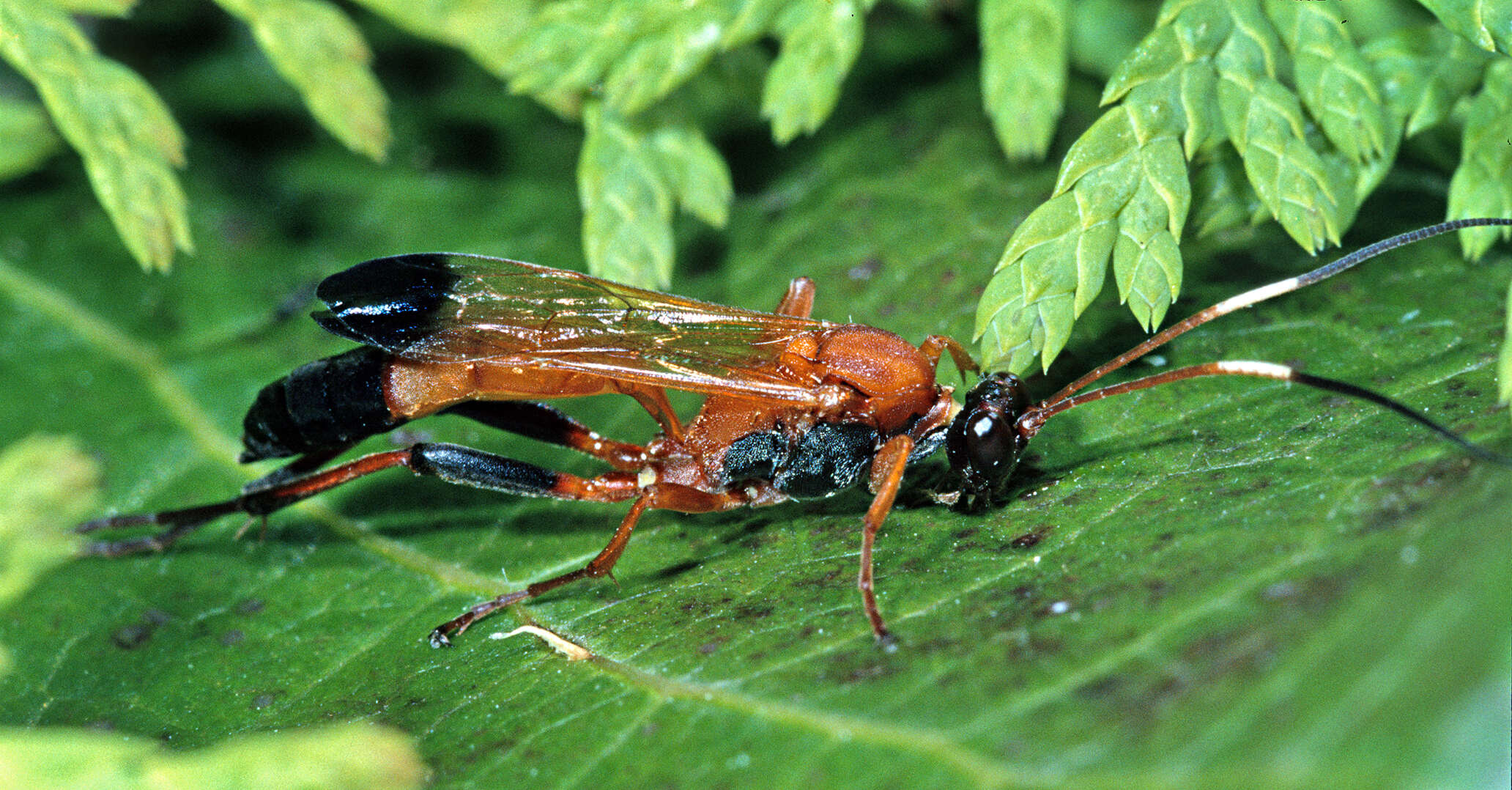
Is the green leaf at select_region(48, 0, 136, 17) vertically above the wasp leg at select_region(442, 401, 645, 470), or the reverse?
the green leaf at select_region(48, 0, 136, 17)

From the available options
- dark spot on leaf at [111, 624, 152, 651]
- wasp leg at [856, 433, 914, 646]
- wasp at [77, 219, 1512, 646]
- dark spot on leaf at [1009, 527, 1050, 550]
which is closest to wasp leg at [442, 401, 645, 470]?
wasp at [77, 219, 1512, 646]

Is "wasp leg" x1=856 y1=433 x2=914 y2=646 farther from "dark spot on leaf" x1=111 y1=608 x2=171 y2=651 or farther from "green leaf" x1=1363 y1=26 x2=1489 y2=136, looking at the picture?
"dark spot on leaf" x1=111 y1=608 x2=171 y2=651

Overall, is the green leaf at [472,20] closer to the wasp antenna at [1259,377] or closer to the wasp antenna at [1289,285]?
the wasp antenna at [1259,377]

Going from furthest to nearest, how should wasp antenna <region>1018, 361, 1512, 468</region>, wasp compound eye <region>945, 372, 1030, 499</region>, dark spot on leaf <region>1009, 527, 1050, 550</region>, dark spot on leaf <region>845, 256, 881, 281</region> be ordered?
dark spot on leaf <region>845, 256, 881, 281</region>
wasp compound eye <region>945, 372, 1030, 499</region>
dark spot on leaf <region>1009, 527, 1050, 550</region>
wasp antenna <region>1018, 361, 1512, 468</region>

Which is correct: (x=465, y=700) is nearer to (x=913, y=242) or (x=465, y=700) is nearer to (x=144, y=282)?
(x=913, y=242)

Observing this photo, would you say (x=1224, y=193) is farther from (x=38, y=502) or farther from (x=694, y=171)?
(x=38, y=502)

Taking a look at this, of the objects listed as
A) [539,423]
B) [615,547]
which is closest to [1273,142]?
[615,547]

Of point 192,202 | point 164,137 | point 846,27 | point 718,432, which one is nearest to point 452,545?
point 718,432
